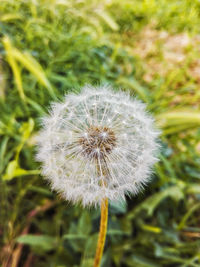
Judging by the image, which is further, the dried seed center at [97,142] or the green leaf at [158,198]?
the green leaf at [158,198]

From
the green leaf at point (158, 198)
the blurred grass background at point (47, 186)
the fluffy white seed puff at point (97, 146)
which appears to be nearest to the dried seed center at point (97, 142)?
the fluffy white seed puff at point (97, 146)

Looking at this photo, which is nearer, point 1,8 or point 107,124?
point 107,124

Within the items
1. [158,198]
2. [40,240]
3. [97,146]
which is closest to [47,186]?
[40,240]

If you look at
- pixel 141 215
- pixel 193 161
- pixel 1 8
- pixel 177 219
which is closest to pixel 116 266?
pixel 141 215

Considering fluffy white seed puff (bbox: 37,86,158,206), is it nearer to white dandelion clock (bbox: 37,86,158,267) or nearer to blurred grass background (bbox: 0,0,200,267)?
white dandelion clock (bbox: 37,86,158,267)

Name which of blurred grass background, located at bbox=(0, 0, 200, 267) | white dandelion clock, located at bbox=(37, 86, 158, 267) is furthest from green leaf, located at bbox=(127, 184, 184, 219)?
white dandelion clock, located at bbox=(37, 86, 158, 267)

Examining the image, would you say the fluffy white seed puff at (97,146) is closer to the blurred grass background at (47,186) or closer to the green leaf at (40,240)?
the blurred grass background at (47,186)

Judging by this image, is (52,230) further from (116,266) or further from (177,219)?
(177,219)
